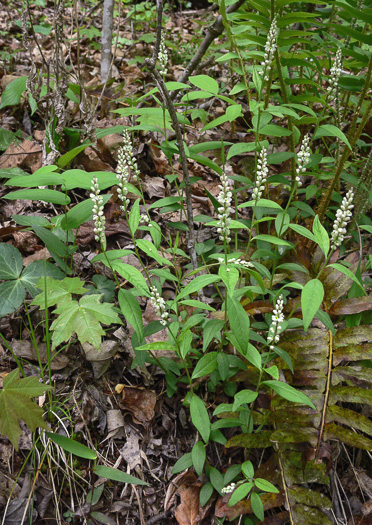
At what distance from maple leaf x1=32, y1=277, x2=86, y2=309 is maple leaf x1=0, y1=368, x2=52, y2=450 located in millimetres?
429

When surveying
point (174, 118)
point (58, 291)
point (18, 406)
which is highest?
point (174, 118)

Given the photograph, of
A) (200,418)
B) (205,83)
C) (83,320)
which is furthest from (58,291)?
(205,83)

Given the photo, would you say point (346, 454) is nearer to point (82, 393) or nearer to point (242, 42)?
point (82, 393)

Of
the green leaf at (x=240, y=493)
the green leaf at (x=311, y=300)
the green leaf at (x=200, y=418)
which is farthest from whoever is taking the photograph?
the green leaf at (x=200, y=418)

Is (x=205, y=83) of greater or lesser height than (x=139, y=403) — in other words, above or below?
above

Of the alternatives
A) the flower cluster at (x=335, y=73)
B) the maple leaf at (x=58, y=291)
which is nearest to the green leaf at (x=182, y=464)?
the maple leaf at (x=58, y=291)

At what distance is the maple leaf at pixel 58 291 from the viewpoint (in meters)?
2.29

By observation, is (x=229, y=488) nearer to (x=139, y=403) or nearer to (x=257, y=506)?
(x=257, y=506)

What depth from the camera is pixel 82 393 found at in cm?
266

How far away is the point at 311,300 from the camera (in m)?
1.76

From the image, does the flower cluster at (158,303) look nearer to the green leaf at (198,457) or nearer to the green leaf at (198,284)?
the green leaf at (198,284)

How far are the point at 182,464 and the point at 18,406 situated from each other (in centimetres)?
101

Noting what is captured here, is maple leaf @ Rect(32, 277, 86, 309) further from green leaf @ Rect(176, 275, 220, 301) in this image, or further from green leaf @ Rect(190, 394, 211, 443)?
green leaf @ Rect(190, 394, 211, 443)

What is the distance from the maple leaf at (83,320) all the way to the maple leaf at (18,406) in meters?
0.25
